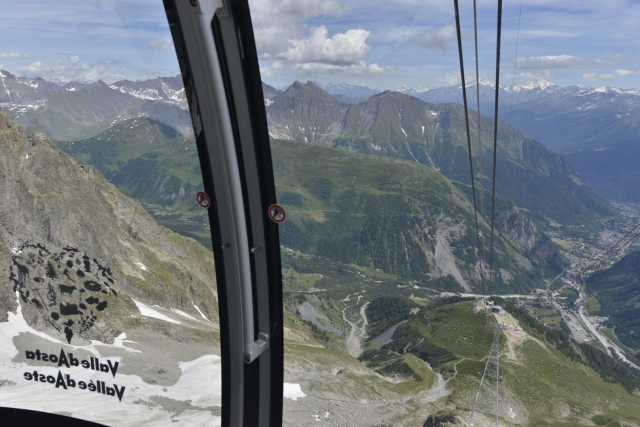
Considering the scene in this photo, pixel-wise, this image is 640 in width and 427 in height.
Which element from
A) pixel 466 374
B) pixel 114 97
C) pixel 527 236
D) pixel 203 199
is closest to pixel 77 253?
pixel 114 97

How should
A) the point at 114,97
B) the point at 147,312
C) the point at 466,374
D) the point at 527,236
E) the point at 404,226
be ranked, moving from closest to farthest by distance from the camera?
1. the point at 114,97
2. the point at 147,312
3. the point at 466,374
4. the point at 404,226
5. the point at 527,236

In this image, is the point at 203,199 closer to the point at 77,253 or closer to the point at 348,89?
the point at 348,89

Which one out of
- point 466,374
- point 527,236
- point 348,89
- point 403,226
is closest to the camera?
point 348,89

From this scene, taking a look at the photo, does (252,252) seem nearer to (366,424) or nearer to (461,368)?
(366,424)

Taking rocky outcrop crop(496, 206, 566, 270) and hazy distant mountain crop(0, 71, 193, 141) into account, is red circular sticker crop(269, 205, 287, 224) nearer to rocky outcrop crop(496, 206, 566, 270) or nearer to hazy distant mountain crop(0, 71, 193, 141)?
hazy distant mountain crop(0, 71, 193, 141)

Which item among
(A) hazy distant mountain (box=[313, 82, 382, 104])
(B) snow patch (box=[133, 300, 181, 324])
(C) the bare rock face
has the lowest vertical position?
(B) snow patch (box=[133, 300, 181, 324])

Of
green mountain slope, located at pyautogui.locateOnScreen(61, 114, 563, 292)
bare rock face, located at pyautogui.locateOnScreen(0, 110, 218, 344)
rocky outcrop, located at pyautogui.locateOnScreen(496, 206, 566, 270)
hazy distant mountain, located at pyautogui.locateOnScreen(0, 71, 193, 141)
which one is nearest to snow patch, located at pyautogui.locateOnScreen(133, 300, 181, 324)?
bare rock face, located at pyautogui.locateOnScreen(0, 110, 218, 344)

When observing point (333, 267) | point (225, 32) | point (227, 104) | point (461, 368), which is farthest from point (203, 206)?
point (333, 267)
